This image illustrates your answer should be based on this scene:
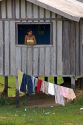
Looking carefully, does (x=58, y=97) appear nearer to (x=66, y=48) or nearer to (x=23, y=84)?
(x=23, y=84)

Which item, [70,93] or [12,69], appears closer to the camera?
[70,93]

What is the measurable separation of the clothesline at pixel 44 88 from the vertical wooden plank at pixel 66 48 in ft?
5.04

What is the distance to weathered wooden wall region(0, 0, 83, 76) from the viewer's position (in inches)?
771

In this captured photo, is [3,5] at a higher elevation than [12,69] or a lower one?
higher

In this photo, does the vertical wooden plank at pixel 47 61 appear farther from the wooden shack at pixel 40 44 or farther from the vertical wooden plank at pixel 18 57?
the vertical wooden plank at pixel 18 57

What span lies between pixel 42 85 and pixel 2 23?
2914 millimetres

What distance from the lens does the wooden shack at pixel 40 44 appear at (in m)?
19.6

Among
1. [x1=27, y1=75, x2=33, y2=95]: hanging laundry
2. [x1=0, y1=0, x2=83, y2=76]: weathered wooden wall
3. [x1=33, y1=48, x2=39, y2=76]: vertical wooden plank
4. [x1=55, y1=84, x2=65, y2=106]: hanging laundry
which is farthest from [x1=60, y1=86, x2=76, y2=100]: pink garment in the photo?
[x1=33, y1=48, x2=39, y2=76]: vertical wooden plank

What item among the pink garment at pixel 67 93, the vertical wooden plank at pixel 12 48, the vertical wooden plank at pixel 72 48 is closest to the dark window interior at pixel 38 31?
the vertical wooden plank at pixel 12 48

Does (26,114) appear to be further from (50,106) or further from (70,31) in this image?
(70,31)

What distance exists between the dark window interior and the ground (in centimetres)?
217

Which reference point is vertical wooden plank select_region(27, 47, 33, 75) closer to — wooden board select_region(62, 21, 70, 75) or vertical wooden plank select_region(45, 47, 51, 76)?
vertical wooden plank select_region(45, 47, 51, 76)

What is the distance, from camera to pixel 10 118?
1566cm

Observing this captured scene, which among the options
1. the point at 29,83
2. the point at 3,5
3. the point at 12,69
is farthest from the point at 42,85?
the point at 3,5
